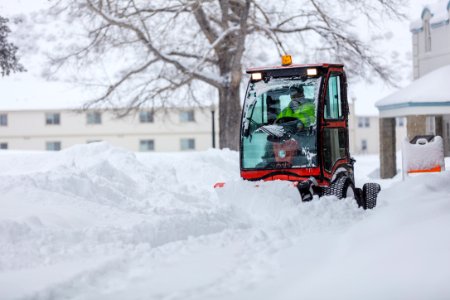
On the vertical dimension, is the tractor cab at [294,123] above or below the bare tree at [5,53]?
below

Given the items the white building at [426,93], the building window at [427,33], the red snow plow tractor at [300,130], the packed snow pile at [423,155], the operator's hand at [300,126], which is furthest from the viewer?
the building window at [427,33]

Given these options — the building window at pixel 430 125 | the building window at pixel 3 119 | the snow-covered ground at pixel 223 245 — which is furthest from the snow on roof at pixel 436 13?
the building window at pixel 3 119

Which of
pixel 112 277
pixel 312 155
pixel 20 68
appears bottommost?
pixel 112 277

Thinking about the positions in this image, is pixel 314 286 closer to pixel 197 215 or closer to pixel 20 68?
pixel 197 215

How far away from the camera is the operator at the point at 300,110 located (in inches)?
462

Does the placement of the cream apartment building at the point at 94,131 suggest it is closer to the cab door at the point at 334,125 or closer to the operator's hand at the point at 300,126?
the cab door at the point at 334,125

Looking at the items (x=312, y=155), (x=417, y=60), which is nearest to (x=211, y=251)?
(x=312, y=155)

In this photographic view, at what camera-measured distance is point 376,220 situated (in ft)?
29.3

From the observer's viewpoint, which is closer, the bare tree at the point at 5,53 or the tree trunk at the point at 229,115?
the bare tree at the point at 5,53

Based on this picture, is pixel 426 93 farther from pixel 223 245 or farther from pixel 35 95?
pixel 35 95

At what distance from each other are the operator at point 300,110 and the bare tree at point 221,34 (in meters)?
12.6

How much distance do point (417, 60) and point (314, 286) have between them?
22674 millimetres

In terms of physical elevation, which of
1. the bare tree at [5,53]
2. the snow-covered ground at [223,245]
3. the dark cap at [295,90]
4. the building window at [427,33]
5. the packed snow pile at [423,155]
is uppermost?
the building window at [427,33]

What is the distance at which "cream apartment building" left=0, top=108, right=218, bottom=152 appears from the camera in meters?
52.6
